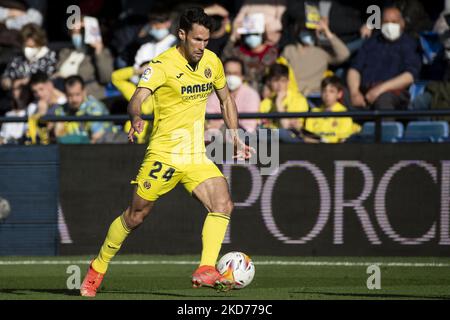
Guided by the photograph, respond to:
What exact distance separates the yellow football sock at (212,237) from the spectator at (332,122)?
489 cm

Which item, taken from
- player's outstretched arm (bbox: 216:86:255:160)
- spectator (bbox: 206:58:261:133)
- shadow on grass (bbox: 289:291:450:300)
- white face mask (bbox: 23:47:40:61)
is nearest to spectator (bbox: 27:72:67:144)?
white face mask (bbox: 23:47:40:61)

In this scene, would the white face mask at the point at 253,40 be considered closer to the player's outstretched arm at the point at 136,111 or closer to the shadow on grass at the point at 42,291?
the shadow on grass at the point at 42,291

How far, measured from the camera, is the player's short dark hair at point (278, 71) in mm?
15531

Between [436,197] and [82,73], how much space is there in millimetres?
6413

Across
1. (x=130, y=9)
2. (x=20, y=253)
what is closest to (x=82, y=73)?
(x=130, y=9)

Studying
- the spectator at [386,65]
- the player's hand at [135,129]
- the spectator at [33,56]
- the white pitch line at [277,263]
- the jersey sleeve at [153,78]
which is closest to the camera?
the player's hand at [135,129]

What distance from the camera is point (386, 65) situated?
15875 mm

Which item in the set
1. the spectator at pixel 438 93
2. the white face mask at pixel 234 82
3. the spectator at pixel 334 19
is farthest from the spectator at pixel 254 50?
the spectator at pixel 438 93

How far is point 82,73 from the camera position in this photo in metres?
17.9

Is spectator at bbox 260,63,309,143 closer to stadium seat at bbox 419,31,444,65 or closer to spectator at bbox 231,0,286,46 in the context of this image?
spectator at bbox 231,0,286,46

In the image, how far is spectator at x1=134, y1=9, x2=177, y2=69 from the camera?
16969mm

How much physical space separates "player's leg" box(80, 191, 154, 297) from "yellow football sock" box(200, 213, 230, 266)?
59cm

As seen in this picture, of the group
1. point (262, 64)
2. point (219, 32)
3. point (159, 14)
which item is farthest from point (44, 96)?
point (262, 64)

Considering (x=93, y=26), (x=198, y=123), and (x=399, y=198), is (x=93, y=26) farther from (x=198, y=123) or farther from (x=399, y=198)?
(x=198, y=123)
